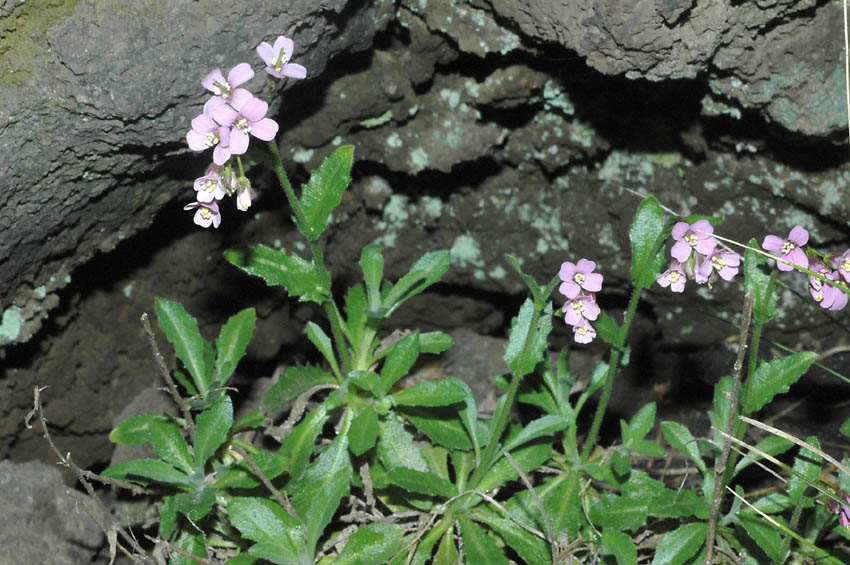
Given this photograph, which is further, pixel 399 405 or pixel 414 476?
pixel 399 405

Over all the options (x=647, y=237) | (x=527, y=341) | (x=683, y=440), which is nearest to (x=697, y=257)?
(x=647, y=237)

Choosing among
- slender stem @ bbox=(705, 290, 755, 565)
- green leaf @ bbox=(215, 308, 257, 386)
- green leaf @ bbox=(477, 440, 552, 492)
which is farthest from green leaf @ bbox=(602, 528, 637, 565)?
green leaf @ bbox=(215, 308, 257, 386)

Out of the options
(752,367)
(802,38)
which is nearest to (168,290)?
(752,367)

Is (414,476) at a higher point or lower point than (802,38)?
lower

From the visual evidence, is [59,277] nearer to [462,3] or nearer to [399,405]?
[399,405]

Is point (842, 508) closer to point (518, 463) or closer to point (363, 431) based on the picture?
point (518, 463)

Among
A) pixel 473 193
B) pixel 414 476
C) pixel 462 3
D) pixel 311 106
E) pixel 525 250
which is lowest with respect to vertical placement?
pixel 414 476

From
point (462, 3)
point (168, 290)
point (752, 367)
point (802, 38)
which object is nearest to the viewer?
point (752, 367)
